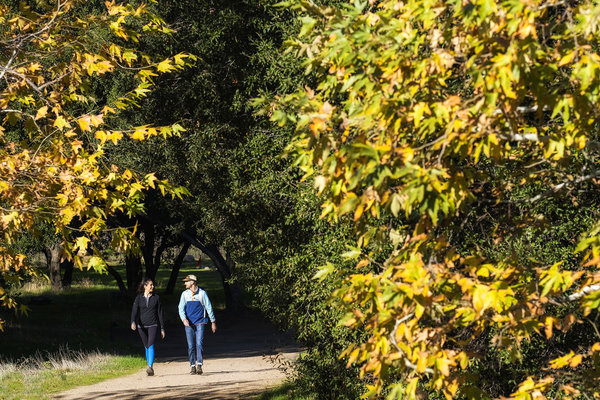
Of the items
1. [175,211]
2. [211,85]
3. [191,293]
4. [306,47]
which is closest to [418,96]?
[306,47]

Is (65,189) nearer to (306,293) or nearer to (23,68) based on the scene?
(23,68)

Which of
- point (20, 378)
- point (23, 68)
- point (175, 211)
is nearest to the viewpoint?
point (23, 68)

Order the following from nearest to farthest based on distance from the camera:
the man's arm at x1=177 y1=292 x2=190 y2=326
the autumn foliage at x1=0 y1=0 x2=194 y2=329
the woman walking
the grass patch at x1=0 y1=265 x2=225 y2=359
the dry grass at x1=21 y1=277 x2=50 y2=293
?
1. the autumn foliage at x1=0 y1=0 x2=194 y2=329
2. the woman walking
3. the man's arm at x1=177 y1=292 x2=190 y2=326
4. the grass patch at x1=0 y1=265 x2=225 y2=359
5. the dry grass at x1=21 y1=277 x2=50 y2=293

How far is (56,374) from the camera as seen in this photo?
15.4m

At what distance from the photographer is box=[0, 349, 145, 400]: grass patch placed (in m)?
13.6

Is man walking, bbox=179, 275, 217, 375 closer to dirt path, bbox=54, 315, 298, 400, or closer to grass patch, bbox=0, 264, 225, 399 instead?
dirt path, bbox=54, 315, 298, 400

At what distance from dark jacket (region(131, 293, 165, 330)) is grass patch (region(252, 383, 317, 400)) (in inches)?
88.1

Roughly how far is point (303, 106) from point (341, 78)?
84 centimetres

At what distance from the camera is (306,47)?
5.21 meters

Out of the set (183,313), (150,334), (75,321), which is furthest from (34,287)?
(150,334)

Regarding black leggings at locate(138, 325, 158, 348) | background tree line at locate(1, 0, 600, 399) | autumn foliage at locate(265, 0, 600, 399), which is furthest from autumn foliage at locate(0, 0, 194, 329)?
black leggings at locate(138, 325, 158, 348)

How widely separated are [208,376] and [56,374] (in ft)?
9.84

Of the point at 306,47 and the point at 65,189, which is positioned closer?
the point at 306,47

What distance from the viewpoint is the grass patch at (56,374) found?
534 inches
